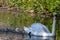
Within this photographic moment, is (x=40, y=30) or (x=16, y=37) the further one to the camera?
(x=40, y=30)

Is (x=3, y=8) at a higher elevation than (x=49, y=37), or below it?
higher

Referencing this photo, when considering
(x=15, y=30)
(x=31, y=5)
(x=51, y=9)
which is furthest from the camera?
(x=31, y=5)

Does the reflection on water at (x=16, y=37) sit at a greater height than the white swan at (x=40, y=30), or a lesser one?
lesser

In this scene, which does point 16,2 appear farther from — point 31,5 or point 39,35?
point 39,35

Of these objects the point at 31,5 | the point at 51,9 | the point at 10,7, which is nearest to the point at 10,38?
the point at 51,9

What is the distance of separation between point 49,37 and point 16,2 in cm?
1389

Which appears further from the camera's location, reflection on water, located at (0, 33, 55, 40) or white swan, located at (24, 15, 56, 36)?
white swan, located at (24, 15, 56, 36)

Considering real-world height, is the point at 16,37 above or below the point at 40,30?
below

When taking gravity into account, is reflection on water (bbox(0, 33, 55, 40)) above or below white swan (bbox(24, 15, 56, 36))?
below

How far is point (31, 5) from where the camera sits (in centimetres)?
2328

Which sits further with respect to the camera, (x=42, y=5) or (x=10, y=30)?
(x=42, y=5)

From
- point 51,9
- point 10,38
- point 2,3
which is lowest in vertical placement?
point 10,38

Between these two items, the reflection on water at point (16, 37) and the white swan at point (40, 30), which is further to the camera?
the white swan at point (40, 30)

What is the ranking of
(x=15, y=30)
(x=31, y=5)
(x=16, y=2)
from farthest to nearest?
(x=16, y=2) < (x=31, y=5) < (x=15, y=30)
